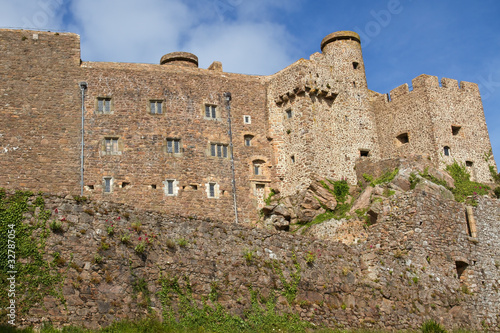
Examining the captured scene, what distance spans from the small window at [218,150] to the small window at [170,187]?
3226mm

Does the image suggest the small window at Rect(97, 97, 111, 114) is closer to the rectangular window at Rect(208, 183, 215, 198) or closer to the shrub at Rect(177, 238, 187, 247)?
the rectangular window at Rect(208, 183, 215, 198)

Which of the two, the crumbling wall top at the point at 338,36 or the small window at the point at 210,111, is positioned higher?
the crumbling wall top at the point at 338,36

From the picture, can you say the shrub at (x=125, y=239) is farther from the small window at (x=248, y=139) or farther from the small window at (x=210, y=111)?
the small window at (x=248, y=139)

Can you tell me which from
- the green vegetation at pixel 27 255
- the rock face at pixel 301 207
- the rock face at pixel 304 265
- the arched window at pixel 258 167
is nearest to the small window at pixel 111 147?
the arched window at pixel 258 167

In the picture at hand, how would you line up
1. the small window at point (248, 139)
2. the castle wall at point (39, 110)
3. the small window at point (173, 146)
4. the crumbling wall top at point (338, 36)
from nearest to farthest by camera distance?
the castle wall at point (39, 110) < the small window at point (173, 146) < the small window at point (248, 139) < the crumbling wall top at point (338, 36)

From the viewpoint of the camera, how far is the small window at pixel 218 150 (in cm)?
3725

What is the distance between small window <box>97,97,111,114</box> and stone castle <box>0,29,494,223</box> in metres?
0.07

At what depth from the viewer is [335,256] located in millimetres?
24219

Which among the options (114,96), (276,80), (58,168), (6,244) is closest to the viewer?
(6,244)

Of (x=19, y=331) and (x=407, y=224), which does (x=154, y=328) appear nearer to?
(x=19, y=331)

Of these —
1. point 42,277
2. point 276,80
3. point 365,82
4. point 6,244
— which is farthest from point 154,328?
point 365,82

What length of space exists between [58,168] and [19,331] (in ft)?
62.2

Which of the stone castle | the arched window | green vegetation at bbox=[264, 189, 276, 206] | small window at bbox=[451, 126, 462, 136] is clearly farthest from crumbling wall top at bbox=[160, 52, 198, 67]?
small window at bbox=[451, 126, 462, 136]

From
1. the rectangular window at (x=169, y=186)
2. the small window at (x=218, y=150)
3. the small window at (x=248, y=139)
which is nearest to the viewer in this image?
the rectangular window at (x=169, y=186)
